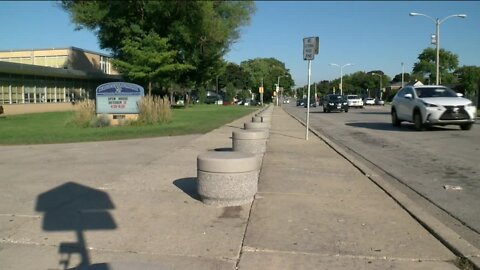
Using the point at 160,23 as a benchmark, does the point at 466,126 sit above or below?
below

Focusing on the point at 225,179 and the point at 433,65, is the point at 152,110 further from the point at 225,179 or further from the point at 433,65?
the point at 433,65

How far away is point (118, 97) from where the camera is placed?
75.2ft

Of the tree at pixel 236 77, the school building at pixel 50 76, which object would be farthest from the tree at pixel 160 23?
the tree at pixel 236 77

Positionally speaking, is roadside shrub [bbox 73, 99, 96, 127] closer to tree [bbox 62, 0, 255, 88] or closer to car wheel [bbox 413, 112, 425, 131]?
car wheel [bbox 413, 112, 425, 131]

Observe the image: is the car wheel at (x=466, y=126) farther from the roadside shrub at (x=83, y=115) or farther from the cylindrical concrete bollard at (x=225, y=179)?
the roadside shrub at (x=83, y=115)

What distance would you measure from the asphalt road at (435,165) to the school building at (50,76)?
2870 centimetres

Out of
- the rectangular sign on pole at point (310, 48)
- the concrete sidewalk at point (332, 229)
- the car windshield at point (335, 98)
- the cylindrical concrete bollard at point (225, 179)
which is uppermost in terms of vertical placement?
the rectangular sign on pole at point (310, 48)

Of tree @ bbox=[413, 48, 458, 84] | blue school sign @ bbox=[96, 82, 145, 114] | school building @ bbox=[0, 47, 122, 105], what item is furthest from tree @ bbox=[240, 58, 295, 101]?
blue school sign @ bbox=[96, 82, 145, 114]

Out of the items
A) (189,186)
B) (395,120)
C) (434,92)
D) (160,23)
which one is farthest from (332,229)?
(160,23)

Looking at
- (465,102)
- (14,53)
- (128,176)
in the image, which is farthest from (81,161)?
(14,53)

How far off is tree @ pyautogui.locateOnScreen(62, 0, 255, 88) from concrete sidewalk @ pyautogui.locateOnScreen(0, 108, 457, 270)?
3367 centimetres

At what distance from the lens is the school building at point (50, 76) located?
37688 mm

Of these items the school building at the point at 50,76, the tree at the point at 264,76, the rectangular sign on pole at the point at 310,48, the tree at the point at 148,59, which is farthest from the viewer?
Result: the tree at the point at 264,76

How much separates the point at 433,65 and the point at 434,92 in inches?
4702
